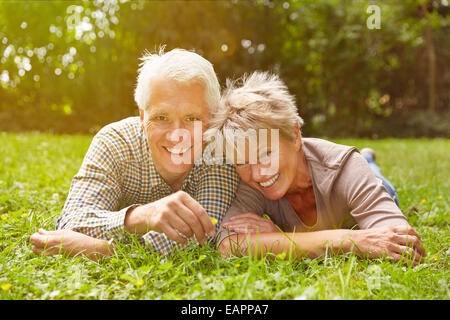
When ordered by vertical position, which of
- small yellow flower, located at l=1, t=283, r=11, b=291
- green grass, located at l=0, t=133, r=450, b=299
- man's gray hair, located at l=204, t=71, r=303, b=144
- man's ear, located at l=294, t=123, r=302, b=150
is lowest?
green grass, located at l=0, t=133, r=450, b=299

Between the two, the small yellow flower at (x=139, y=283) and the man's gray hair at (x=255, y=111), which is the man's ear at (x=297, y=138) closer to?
the man's gray hair at (x=255, y=111)

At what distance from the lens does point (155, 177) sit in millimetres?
3020

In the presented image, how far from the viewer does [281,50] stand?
11141 mm

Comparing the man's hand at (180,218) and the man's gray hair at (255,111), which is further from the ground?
the man's gray hair at (255,111)

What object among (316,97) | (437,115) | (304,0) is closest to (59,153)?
(316,97)

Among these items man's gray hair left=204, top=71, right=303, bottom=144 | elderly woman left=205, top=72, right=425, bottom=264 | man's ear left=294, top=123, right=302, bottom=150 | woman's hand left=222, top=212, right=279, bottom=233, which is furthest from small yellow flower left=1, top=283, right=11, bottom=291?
man's ear left=294, top=123, right=302, bottom=150

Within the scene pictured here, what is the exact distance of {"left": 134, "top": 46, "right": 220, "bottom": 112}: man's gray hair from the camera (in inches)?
105

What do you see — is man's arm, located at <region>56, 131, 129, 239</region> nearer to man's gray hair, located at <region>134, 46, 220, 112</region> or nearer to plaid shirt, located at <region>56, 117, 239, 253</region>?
plaid shirt, located at <region>56, 117, 239, 253</region>

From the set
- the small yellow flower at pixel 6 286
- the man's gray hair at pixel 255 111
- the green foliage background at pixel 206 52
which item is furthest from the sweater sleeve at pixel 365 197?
the green foliage background at pixel 206 52

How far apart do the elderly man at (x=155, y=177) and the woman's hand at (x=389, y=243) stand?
2.57ft

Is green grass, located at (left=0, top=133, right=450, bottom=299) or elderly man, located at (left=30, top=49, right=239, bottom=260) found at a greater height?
elderly man, located at (left=30, top=49, right=239, bottom=260)

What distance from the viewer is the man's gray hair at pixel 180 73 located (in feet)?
8.77

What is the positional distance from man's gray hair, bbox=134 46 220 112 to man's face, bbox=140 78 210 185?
36 mm

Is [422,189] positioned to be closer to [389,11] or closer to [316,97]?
[316,97]
